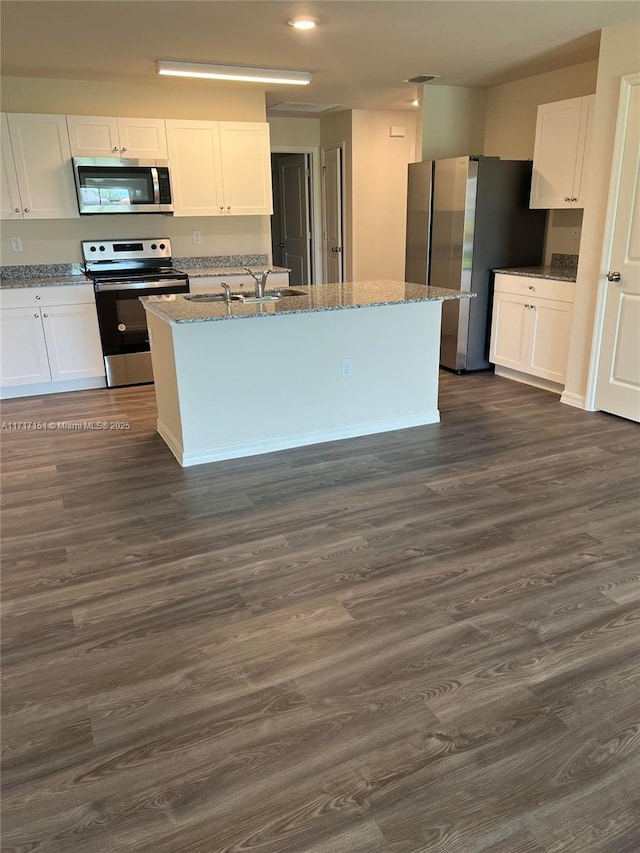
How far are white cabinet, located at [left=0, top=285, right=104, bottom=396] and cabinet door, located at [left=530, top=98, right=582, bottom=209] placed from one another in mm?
3812

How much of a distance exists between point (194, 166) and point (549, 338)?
3361 millimetres

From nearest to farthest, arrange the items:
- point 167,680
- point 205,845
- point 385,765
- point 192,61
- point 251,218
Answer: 1. point 205,845
2. point 385,765
3. point 167,680
4. point 192,61
5. point 251,218

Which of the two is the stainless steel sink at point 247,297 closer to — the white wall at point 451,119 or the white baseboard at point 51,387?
the white baseboard at point 51,387

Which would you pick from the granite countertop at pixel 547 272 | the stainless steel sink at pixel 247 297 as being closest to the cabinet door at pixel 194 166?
the stainless steel sink at pixel 247 297

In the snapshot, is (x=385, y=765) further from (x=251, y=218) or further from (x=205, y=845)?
(x=251, y=218)

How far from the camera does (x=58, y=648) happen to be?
214 centimetres

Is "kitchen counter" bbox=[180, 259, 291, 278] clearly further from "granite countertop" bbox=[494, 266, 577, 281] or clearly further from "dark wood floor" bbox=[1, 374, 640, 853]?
"dark wood floor" bbox=[1, 374, 640, 853]

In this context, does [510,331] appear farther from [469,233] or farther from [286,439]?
[286,439]

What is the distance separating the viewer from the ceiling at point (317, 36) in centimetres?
337

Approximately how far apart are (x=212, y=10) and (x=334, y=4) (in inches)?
26.5

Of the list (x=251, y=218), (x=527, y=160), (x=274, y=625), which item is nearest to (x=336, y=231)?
(x=251, y=218)

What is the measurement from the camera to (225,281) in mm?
5500

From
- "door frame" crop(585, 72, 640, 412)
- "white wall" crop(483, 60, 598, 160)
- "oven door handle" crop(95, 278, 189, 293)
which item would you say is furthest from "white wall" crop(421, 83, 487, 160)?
"oven door handle" crop(95, 278, 189, 293)

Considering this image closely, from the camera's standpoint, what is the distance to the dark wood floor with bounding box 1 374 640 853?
60.2 inches
